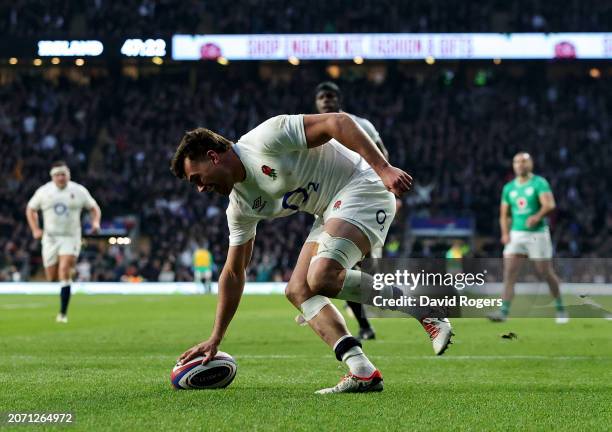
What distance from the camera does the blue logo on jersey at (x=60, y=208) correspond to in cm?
1588

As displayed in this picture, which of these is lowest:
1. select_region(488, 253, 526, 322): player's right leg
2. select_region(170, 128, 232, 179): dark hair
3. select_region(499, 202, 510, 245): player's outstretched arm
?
select_region(488, 253, 526, 322): player's right leg

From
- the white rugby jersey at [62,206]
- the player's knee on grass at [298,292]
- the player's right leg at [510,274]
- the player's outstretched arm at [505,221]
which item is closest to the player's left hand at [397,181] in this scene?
the player's knee on grass at [298,292]

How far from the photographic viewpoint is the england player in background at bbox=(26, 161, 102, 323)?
1569 centimetres

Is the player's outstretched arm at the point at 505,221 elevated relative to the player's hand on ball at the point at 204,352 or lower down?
lower down

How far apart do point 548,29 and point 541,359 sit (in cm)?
3132

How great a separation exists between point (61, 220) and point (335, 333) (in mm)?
10338

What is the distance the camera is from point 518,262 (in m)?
14.2

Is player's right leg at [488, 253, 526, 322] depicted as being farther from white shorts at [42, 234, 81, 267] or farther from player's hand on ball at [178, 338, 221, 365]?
player's hand on ball at [178, 338, 221, 365]

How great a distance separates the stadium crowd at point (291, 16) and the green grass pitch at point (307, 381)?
88.1 ft

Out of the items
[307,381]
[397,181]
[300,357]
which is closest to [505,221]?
[300,357]

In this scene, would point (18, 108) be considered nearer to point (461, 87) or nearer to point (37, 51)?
point (37, 51)

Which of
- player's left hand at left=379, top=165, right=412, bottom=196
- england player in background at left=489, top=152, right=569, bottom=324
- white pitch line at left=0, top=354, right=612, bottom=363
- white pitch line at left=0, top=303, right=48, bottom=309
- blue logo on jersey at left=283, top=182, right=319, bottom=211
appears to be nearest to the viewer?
player's left hand at left=379, top=165, right=412, bottom=196

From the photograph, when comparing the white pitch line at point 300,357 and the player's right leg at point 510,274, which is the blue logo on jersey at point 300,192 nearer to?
the white pitch line at point 300,357

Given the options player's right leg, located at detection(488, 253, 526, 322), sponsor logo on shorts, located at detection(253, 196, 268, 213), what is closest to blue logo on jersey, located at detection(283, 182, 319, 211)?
sponsor logo on shorts, located at detection(253, 196, 268, 213)
